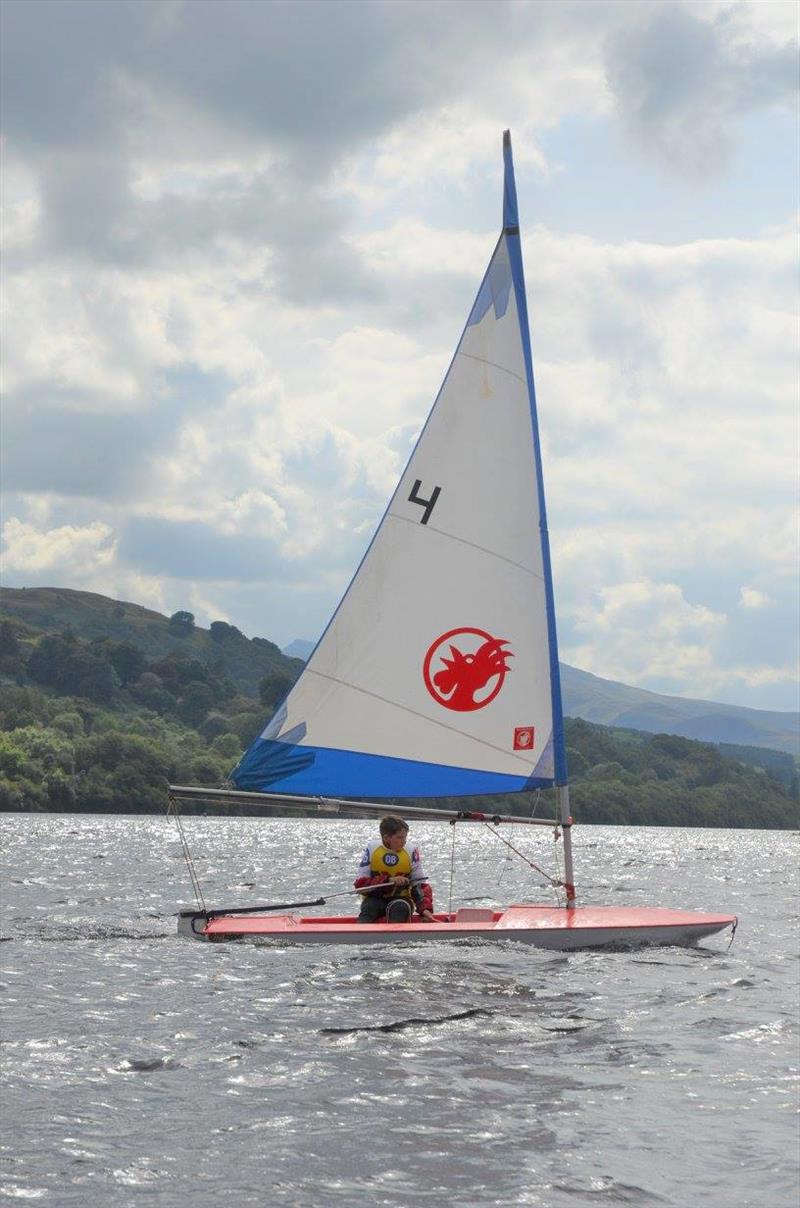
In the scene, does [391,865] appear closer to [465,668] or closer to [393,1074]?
[465,668]

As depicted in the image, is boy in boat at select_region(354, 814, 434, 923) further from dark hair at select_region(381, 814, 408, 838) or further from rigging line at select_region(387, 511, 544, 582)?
rigging line at select_region(387, 511, 544, 582)

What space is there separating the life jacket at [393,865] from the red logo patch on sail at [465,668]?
8.01 ft

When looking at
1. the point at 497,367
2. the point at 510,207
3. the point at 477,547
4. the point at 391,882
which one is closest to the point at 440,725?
the point at 391,882

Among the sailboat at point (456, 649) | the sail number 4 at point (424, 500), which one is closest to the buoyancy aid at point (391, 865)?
the sailboat at point (456, 649)

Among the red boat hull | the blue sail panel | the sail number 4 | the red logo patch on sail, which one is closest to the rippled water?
the red boat hull

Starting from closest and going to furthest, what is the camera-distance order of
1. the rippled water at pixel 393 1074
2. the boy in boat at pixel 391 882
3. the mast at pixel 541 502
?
the rippled water at pixel 393 1074 → the boy in boat at pixel 391 882 → the mast at pixel 541 502

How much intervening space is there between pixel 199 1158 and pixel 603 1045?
20.3ft

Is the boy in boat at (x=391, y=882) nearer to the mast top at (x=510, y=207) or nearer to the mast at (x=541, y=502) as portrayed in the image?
the mast at (x=541, y=502)

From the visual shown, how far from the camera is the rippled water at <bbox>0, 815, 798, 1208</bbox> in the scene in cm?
1018

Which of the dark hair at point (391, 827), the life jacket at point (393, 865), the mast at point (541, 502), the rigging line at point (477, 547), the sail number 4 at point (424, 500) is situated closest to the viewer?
the dark hair at point (391, 827)

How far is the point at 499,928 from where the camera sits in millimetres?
21156

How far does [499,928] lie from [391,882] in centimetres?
192

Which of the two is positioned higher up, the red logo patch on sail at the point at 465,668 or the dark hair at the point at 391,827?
the red logo patch on sail at the point at 465,668

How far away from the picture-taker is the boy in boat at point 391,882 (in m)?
21.8
